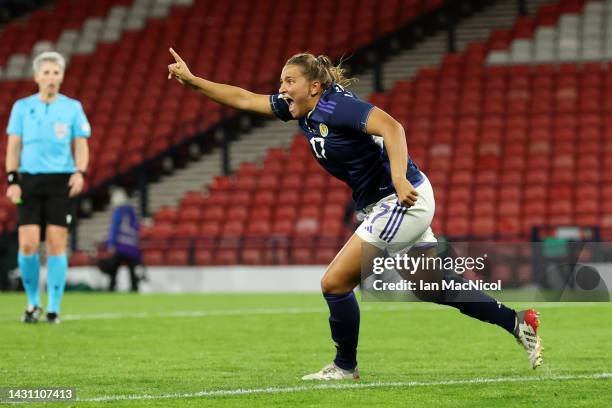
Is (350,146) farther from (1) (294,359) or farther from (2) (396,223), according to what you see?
(1) (294,359)

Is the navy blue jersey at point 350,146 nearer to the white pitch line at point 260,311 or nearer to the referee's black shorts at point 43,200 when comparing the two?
the referee's black shorts at point 43,200

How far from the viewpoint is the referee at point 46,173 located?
34.8ft

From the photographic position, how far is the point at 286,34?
87.7ft

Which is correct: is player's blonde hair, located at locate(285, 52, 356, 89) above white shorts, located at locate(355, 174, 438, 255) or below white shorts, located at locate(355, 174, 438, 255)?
above

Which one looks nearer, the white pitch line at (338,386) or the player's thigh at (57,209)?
the white pitch line at (338,386)

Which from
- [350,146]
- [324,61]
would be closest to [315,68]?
[324,61]

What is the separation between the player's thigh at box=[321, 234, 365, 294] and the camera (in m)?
6.46

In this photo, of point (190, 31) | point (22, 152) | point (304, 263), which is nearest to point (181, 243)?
point (304, 263)

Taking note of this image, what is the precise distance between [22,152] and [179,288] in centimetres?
982

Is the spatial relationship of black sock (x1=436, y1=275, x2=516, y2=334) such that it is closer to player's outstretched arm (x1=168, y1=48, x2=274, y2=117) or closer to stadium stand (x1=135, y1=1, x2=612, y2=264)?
player's outstretched arm (x1=168, y1=48, x2=274, y2=117)

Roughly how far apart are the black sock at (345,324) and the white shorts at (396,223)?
344 mm

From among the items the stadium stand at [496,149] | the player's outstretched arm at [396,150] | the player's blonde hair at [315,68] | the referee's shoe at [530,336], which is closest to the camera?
the player's outstretched arm at [396,150]

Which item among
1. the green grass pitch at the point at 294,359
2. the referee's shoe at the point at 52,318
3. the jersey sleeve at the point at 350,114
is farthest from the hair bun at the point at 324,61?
the referee's shoe at the point at 52,318

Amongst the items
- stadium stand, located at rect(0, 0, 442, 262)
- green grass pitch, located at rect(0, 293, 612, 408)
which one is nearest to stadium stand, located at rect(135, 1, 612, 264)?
stadium stand, located at rect(0, 0, 442, 262)
